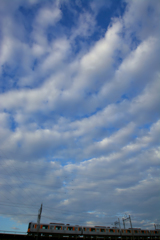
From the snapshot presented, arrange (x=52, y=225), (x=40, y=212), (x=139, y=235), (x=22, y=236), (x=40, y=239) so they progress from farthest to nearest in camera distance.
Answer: (x=139, y=235) → (x=52, y=225) → (x=40, y=239) → (x=22, y=236) → (x=40, y=212)

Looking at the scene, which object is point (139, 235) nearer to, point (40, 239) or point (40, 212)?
point (40, 239)

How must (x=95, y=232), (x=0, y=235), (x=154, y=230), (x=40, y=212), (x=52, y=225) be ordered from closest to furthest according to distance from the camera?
(x=40, y=212)
(x=0, y=235)
(x=52, y=225)
(x=95, y=232)
(x=154, y=230)

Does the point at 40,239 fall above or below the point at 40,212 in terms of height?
below

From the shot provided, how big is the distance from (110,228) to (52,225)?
34.0 meters

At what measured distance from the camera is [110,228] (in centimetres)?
9444

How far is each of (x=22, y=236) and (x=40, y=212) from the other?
22.4 metres

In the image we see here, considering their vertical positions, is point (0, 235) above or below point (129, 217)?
below

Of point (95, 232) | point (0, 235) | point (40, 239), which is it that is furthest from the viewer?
point (95, 232)

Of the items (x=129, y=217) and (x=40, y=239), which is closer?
(x=40, y=239)

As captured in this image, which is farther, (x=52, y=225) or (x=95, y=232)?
(x=95, y=232)

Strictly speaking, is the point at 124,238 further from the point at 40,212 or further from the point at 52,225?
the point at 40,212

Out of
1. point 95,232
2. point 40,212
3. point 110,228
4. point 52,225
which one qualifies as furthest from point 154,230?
point 40,212

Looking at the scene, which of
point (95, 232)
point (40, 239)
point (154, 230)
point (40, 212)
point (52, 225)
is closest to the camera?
point (40, 212)

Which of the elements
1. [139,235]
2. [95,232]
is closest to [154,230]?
[139,235]
